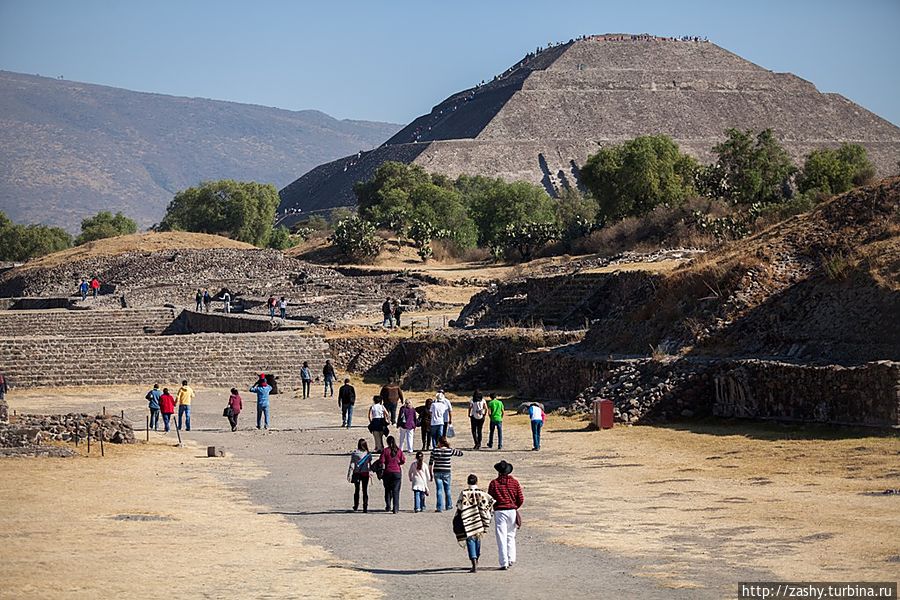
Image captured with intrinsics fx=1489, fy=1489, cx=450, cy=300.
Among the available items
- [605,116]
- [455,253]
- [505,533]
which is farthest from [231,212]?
[505,533]

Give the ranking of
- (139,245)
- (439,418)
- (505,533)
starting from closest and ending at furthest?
(505,533) < (439,418) < (139,245)

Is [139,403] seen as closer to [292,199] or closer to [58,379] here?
[58,379]

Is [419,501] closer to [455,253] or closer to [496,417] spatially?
[496,417]

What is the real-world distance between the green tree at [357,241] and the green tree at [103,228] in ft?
103

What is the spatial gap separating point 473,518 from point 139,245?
6926 cm

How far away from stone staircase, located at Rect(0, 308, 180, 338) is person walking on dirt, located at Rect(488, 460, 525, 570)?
36347mm

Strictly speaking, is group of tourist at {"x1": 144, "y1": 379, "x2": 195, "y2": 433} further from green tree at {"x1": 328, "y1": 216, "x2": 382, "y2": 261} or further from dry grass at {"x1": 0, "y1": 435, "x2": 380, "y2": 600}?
green tree at {"x1": 328, "y1": 216, "x2": 382, "y2": 261}

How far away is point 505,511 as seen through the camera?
14078 millimetres

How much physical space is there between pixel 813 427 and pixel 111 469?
11010mm

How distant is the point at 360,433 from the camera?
2773 centimetres

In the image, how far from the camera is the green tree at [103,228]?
110 meters

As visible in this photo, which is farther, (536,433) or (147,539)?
(536,433)

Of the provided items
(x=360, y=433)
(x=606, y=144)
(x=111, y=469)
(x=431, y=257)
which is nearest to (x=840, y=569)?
(x=111, y=469)

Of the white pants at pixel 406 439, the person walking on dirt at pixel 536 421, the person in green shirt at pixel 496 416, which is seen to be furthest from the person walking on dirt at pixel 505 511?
the person in green shirt at pixel 496 416
